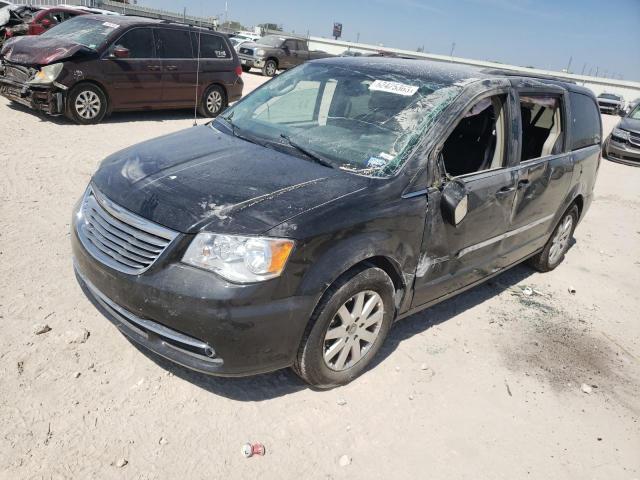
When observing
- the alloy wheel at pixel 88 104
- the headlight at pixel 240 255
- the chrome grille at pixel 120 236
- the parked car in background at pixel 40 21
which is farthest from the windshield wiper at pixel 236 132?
the parked car in background at pixel 40 21

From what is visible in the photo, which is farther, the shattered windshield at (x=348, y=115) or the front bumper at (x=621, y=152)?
the front bumper at (x=621, y=152)

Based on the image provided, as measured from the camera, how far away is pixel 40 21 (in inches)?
528

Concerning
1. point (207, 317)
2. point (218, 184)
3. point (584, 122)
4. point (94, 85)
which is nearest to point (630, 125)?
point (584, 122)

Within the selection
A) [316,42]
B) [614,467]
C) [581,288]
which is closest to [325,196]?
[614,467]

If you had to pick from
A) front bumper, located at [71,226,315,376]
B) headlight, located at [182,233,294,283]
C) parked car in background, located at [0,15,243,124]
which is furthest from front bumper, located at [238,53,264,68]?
headlight, located at [182,233,294,283]

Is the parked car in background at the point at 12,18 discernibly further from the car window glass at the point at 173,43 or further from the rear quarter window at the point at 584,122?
the rear quarter window at the point at 584,122

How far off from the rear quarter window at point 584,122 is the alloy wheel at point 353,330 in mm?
2815

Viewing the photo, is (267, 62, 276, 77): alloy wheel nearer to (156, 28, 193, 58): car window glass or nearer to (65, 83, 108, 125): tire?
(156, 28, 193, 58): car window glass

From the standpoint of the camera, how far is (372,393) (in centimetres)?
303

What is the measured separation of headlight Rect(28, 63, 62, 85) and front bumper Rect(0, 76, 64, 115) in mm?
76

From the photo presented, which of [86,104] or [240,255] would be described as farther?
[86,104]

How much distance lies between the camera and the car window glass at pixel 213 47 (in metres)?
10.3

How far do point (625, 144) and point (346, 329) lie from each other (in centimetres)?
1225

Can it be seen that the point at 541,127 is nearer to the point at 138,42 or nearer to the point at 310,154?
the point at 310,154
